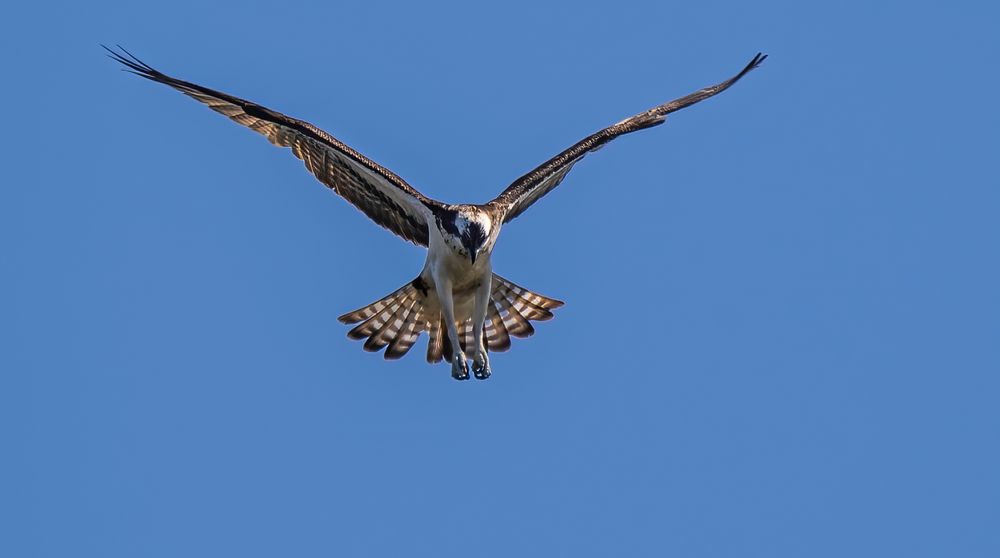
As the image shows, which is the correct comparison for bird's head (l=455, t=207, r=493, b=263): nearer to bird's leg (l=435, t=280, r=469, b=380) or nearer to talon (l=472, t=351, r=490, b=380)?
bird's leg (l=435, t=280, r=469, b=380)

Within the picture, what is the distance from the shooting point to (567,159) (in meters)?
15.8

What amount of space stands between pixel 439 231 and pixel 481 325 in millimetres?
1180

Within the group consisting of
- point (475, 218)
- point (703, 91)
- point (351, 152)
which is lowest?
point (475, 218)

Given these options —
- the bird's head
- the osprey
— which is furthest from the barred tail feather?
the bird's head

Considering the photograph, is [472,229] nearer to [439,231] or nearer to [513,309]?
[439,231]

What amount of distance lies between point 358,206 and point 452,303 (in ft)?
4.77

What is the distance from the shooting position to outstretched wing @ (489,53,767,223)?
15.7 metres

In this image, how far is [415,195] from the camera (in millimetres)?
15492

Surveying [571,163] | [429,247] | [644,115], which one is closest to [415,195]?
[429,247]

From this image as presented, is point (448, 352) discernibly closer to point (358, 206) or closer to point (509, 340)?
Answer: point (509, 340)

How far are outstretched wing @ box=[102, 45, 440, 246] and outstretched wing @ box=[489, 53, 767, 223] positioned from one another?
2.70 ft

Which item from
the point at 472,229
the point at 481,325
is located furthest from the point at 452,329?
the point at 472,229

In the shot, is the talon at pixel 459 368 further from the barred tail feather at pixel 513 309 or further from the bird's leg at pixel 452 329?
the barred tail feather at pixel 513 309

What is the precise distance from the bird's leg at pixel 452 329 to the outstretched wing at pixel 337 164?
662 mm
